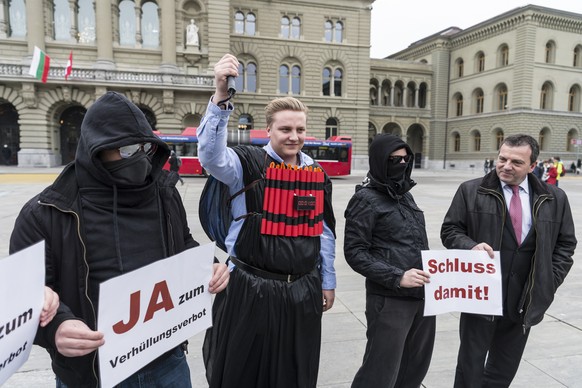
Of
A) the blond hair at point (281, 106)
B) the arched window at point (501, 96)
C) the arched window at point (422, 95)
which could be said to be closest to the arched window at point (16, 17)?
the blond hair at point (281, 106)

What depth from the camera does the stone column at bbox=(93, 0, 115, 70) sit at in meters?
29.4

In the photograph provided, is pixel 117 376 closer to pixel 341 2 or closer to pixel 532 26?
pixel 341 2

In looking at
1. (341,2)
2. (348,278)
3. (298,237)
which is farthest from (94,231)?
(341,2)

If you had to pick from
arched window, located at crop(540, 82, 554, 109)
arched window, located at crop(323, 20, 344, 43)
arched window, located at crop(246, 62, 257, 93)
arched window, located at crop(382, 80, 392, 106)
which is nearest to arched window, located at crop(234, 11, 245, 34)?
arched window, located at crop(246, 62, 257, 93)

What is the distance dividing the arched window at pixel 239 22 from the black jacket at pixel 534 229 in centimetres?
3645

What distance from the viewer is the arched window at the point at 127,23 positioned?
30875 millimetres

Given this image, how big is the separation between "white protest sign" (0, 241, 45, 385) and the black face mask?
0.46 meters

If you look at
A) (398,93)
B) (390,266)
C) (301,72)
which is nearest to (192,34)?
(301,72)

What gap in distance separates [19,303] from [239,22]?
3799 cm

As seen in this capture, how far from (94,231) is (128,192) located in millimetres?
216

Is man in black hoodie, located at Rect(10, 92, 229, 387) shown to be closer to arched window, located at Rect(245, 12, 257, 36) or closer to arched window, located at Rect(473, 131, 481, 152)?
arched window, located at Rect(245, 12, 257, 36)

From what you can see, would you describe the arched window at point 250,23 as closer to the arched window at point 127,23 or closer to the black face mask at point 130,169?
the arched window at point 127,23

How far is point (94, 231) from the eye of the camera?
1675 mm

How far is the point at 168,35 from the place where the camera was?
3078 centimetres
